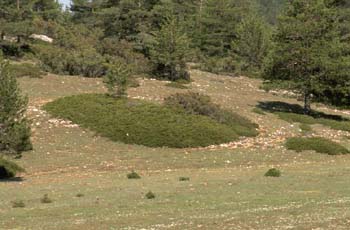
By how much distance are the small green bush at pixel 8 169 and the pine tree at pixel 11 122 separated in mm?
2558

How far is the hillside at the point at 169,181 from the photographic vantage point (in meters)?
18.6

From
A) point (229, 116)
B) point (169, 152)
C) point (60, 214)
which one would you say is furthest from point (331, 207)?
point (229, 116)

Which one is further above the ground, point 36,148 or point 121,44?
point 121,44

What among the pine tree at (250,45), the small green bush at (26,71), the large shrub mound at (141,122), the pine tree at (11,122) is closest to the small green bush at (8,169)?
the pine tree at (11,122)

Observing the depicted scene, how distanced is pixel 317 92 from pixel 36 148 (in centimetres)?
2735

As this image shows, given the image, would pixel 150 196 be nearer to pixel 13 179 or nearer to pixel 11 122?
pixel 11 122

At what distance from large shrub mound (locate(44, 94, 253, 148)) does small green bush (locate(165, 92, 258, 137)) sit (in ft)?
2.47

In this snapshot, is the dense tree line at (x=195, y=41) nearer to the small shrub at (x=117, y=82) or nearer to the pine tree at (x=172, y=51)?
the pine tree at (x=172, y=51)

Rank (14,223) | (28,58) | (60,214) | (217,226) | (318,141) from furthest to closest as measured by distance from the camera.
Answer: (28,58) < (318,141) < (60,214) < (14,223) < (217,226)

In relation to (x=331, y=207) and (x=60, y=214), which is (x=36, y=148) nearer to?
(x=60, y=214)

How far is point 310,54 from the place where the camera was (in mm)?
56062

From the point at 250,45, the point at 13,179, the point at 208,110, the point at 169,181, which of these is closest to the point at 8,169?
the point at 13,179

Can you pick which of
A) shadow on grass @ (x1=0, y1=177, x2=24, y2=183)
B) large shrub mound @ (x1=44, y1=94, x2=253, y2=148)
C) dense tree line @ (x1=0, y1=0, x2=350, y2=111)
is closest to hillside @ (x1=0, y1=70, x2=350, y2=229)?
shadow on grass @ (x1=0, y1=177, x2=24, y2=183)

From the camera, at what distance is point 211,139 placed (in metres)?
44.2
